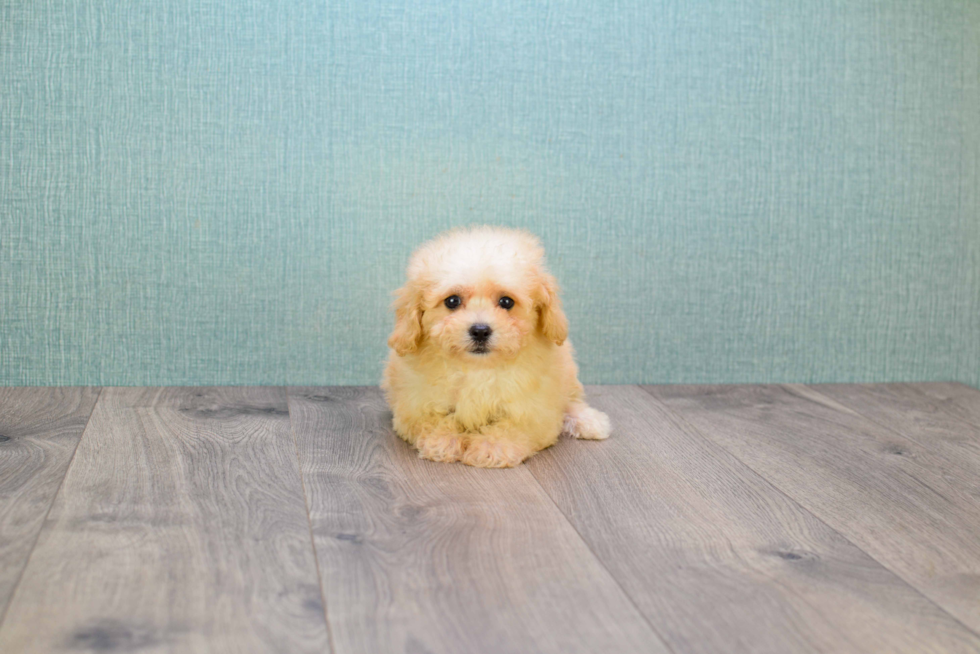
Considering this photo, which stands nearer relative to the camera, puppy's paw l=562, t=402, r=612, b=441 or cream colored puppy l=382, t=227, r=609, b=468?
cream colored puppy l=382, t=227, r=609, b=468

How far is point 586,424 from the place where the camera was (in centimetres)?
213

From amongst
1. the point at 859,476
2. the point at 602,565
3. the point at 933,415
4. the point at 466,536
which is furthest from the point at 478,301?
the point at 933,415

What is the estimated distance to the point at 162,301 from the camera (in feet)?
8.11

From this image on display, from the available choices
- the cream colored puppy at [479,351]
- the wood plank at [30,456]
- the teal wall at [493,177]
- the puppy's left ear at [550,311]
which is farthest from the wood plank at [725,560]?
the wood plank at [30,456]

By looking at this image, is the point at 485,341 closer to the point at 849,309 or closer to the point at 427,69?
the point at 427,69

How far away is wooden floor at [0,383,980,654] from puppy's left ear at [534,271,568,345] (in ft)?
0.90

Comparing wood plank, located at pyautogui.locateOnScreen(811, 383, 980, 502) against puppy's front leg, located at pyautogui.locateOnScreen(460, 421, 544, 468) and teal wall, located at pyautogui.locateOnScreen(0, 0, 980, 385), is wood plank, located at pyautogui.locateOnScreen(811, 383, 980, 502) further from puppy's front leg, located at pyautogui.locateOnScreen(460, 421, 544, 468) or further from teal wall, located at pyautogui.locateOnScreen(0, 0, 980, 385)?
puppy's front leg, located at pyautogui.locateOnScreen(460, 421, 544, 468)

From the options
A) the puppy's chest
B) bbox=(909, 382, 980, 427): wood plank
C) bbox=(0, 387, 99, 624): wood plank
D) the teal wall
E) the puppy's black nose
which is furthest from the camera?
bbox=(909, 382, 980, 427): wood plank

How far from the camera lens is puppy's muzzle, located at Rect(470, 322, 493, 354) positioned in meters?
1.83

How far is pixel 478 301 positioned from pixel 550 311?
0.18 meters

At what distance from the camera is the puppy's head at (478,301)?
185 centimetres

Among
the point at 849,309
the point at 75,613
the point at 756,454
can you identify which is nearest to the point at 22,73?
the point at 75,613

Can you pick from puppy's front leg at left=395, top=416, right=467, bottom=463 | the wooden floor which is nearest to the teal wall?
the wooden floor

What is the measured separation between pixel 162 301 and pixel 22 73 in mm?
683
